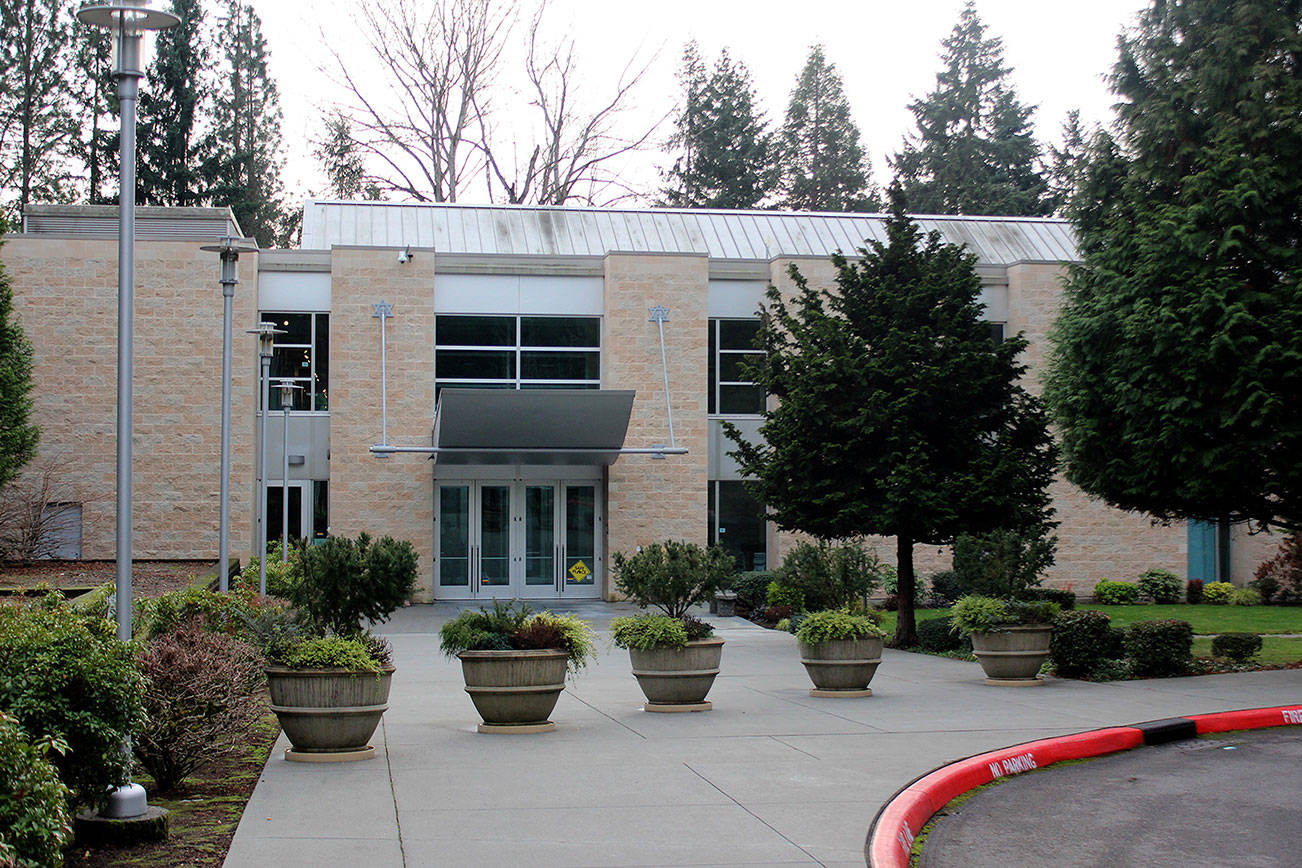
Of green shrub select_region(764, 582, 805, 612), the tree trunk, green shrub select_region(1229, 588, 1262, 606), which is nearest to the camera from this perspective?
→ the tree trunk

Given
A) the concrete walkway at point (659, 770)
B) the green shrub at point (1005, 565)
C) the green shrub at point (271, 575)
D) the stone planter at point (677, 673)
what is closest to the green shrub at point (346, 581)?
the concrete walkway at point (659, 770)

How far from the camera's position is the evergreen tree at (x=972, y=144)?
190 feet

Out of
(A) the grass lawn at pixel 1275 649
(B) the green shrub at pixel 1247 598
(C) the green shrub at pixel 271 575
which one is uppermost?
(C) the green shrub at pixel 271 575

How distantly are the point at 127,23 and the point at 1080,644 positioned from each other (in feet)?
44.2

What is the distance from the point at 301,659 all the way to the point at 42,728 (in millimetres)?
3380

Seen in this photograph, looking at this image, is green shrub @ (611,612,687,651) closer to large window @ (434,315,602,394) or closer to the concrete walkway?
the concrete walkway

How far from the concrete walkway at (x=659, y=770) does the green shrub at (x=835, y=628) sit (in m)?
0.73

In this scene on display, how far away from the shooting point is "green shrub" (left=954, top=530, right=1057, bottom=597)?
1997 centimetres

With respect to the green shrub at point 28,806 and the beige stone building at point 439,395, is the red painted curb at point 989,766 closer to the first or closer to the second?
the green shrub at point 28,806

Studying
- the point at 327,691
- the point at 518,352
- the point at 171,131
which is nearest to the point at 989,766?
the point at 327,691

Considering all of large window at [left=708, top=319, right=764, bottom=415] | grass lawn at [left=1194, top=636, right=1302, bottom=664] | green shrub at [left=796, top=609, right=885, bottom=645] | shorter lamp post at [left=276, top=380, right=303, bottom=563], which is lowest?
grass lawn at [left=1194, top=636, right=1302, bottom=664]

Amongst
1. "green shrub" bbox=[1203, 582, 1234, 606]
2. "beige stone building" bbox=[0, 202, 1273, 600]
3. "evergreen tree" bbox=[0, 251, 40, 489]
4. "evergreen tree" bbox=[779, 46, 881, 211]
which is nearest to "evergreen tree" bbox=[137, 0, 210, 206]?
"beige stone building" bbox=[0, 202, 1273, 600]

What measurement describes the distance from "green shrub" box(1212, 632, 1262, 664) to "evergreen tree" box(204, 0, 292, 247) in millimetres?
41003

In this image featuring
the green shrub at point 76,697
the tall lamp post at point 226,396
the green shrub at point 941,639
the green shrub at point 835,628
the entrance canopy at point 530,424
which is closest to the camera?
the green shrub at point 76,697
